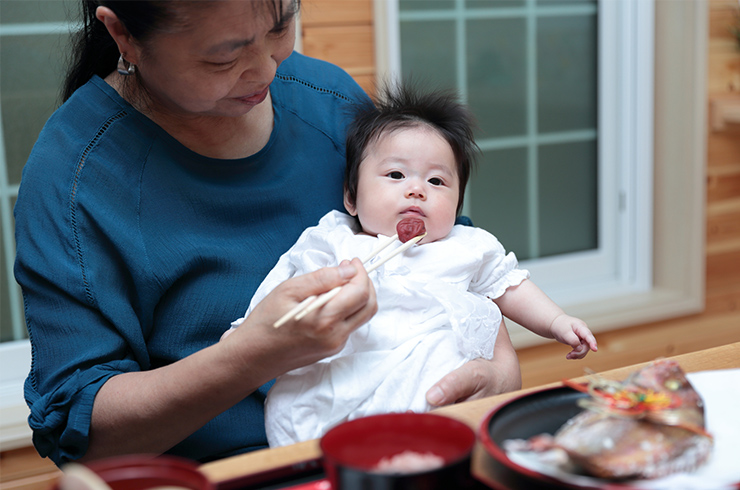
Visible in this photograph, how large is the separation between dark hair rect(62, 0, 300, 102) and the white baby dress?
0.40 m

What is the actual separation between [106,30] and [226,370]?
649 millimetres

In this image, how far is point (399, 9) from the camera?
7.80ft

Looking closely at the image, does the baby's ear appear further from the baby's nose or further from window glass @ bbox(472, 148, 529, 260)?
window glass @ bbox(472, 148, 529, 260)

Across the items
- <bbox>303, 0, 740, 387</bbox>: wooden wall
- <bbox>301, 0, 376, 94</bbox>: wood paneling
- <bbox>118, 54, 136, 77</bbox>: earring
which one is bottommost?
<bbox>303, 0, 740, 387</bbox>: wooden wall

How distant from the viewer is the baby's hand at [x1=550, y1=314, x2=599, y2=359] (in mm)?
Result: 1170

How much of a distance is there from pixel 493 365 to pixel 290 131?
59cm

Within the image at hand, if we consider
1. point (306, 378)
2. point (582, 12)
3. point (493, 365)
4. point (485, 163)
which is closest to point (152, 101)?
point (306, 378)

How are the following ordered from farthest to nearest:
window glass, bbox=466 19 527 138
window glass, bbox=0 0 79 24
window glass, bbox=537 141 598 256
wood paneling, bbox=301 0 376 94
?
window glass, bbox=537 141 598 256 → window glass, bbox=466 19 527 138 → wood paneling, bbox=301 0 376 94 → window glass, bbox=0 0 79 24

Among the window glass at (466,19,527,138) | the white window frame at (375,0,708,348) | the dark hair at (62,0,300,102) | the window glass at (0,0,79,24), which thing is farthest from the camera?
the white window frame at (375,0,708,348)

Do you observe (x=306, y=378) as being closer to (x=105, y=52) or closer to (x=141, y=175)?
(x=141, y=175)

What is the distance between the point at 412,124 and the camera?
1.32 m

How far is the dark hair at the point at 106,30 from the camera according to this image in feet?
3.34

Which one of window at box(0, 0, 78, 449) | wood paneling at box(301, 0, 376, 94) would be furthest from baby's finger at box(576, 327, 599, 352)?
window at box(0, 0, 78, 449)

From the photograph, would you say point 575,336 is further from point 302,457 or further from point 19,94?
point 19,94
